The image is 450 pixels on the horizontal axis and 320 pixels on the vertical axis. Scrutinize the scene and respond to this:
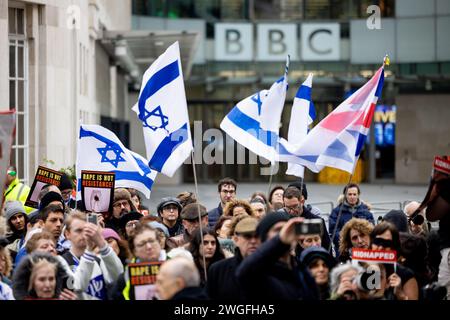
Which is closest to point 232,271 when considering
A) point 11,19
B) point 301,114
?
point 301,114

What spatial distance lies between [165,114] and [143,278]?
9.86ft

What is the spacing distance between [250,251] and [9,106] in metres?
Result: 12.2

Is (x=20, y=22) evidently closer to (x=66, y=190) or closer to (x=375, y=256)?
(x=66, y=190)

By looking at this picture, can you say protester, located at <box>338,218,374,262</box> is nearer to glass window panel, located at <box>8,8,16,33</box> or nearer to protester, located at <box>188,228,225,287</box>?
protester, located at <box>188,228,225,287</box>

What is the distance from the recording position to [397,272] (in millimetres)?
8266

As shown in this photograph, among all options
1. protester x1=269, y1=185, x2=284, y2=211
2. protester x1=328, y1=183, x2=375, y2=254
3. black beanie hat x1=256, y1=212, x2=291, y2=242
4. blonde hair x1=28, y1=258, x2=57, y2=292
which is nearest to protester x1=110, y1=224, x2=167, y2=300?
blonde hair x1=28, y1=258, x2=57, y2=292

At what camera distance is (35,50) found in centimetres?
1997

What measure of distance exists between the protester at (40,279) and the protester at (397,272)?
2.36 meters

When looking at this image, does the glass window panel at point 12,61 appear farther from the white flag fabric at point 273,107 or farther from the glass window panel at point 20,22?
the white flag fabric at point 273,107

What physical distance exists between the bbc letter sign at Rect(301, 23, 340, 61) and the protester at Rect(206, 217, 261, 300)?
34.9m

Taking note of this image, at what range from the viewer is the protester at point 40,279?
7.75 m

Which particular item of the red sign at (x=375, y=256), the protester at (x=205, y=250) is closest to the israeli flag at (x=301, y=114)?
the protester at (x=205, y=250)
